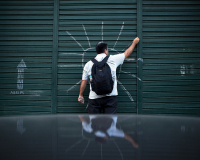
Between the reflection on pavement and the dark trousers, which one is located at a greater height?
the reflection on pavement

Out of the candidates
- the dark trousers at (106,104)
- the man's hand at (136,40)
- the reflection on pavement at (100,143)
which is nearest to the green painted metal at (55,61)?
the dark trousers at (106,104)

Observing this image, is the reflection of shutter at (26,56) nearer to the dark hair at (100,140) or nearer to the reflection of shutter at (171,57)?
the reflection of shutter at (171,57)

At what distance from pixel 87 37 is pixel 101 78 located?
1.28 m

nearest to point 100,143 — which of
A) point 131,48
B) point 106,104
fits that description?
point 106,104

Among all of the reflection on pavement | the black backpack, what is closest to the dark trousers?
the black backpack

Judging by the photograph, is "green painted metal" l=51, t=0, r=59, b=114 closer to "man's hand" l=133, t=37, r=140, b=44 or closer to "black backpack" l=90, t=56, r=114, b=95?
"black backpack" l=90, t=56, r=114, b=95

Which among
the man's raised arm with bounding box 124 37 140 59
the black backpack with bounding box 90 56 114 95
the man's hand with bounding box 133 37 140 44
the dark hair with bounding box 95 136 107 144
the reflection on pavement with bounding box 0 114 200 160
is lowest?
the reflection on pavement with bounding box 0 114 200 160

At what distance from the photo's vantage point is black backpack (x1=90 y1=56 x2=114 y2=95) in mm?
2494

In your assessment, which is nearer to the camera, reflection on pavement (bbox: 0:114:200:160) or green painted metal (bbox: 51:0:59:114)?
reflection on pavement (bbox: 0:114:200:160)

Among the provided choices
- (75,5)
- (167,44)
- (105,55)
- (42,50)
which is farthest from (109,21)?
(42,50)

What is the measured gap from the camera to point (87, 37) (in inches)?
134

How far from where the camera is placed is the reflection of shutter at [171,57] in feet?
11.0

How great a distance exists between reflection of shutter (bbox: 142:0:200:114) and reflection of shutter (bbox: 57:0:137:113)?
1.08ft

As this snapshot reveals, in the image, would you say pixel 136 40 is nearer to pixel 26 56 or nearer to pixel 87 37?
pixel 87 37
